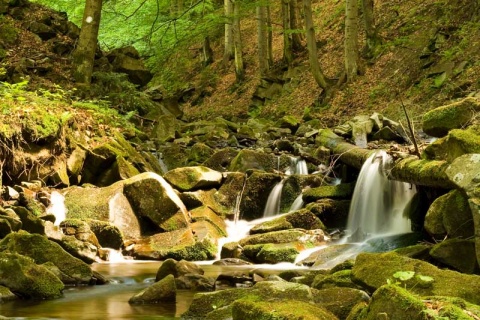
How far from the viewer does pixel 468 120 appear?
7.75 meters

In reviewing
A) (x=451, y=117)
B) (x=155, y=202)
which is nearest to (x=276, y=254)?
(x=155, y=202)

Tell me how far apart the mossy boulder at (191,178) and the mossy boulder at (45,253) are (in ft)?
15.5

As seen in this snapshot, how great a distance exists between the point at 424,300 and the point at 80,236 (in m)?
6.38

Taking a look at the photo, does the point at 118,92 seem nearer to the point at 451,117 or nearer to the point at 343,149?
the point at 343,149

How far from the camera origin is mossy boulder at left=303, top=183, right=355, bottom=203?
1077 cm

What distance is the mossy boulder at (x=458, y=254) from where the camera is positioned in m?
5.31

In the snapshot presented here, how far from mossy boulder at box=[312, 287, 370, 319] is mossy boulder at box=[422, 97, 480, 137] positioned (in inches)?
157

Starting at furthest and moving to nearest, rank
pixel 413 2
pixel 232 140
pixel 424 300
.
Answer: pixel 413 2 < pixel 232 140 < pixel 424 300

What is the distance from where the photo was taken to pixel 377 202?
9930mm

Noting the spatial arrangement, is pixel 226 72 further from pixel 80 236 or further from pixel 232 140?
pixel 80 236

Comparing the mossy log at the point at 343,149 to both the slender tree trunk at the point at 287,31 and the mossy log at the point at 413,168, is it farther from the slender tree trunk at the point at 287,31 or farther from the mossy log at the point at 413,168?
the slender tree trunk at the point at 287,31

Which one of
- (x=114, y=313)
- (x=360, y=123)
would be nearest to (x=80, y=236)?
(x=114, y=313)

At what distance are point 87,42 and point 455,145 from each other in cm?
1085

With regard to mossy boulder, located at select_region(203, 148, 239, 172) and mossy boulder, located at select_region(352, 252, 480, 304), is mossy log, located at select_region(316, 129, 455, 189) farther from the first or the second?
mossy boulder, located at select_region(203, 148, 239, 172)
